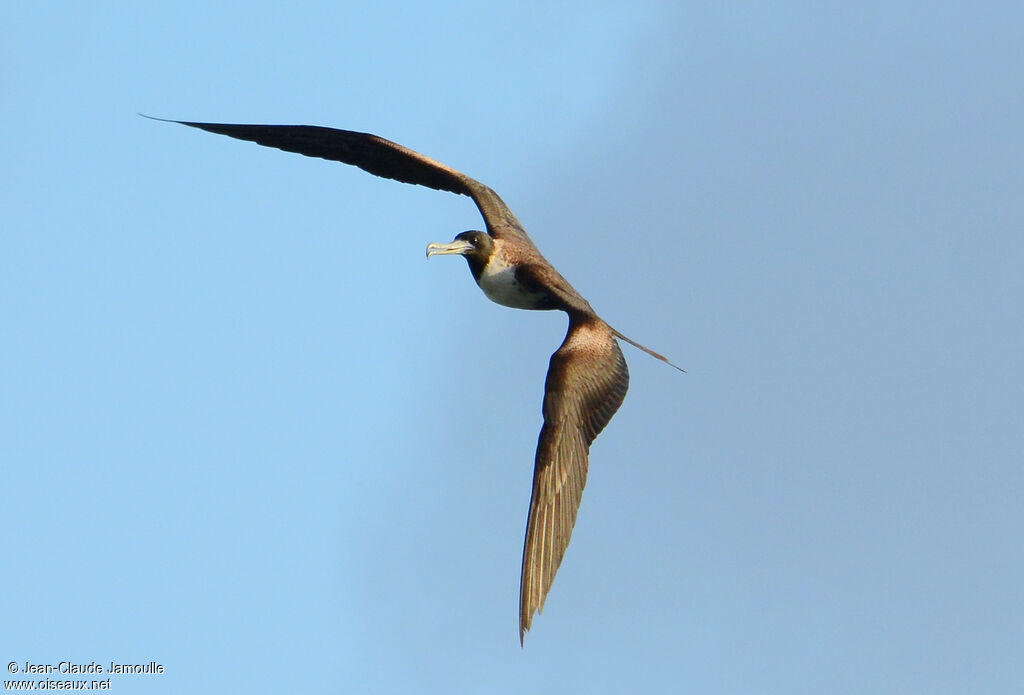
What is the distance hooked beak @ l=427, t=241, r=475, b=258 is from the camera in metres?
15.0

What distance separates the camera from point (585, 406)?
13.3 m

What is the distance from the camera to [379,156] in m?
16.7

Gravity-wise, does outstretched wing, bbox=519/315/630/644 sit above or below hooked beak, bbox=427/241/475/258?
below

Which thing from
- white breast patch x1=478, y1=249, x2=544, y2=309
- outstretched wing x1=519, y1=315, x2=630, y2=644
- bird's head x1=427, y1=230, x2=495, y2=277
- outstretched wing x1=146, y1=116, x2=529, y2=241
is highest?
outstretched wing x1=146, y1=116, x2=529, y2=241

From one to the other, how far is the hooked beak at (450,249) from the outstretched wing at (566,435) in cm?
157

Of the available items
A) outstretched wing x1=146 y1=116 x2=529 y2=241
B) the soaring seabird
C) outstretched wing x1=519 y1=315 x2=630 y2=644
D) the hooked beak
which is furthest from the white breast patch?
outstretched wing x1=519 y1=315 x2=630 y2=644

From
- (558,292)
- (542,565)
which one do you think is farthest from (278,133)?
(542,565)

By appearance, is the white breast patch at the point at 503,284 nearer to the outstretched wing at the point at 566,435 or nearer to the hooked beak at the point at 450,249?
the hooked beak at the point at 450,249

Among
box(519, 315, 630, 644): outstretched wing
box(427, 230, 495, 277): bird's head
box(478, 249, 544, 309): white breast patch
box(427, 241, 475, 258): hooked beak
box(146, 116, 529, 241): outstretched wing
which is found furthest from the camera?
box(146, 116, 529, 241): outstretched wing

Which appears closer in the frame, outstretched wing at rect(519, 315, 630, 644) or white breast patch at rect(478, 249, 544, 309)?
outstretched wing at rect(519, 315, 630, 644)

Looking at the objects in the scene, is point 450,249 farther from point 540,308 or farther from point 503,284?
point 540,308

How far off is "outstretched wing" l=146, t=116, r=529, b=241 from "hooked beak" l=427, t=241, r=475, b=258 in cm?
79

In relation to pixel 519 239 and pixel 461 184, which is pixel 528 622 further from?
pixel 461 184

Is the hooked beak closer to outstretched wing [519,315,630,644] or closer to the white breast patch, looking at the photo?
the white breast patch
